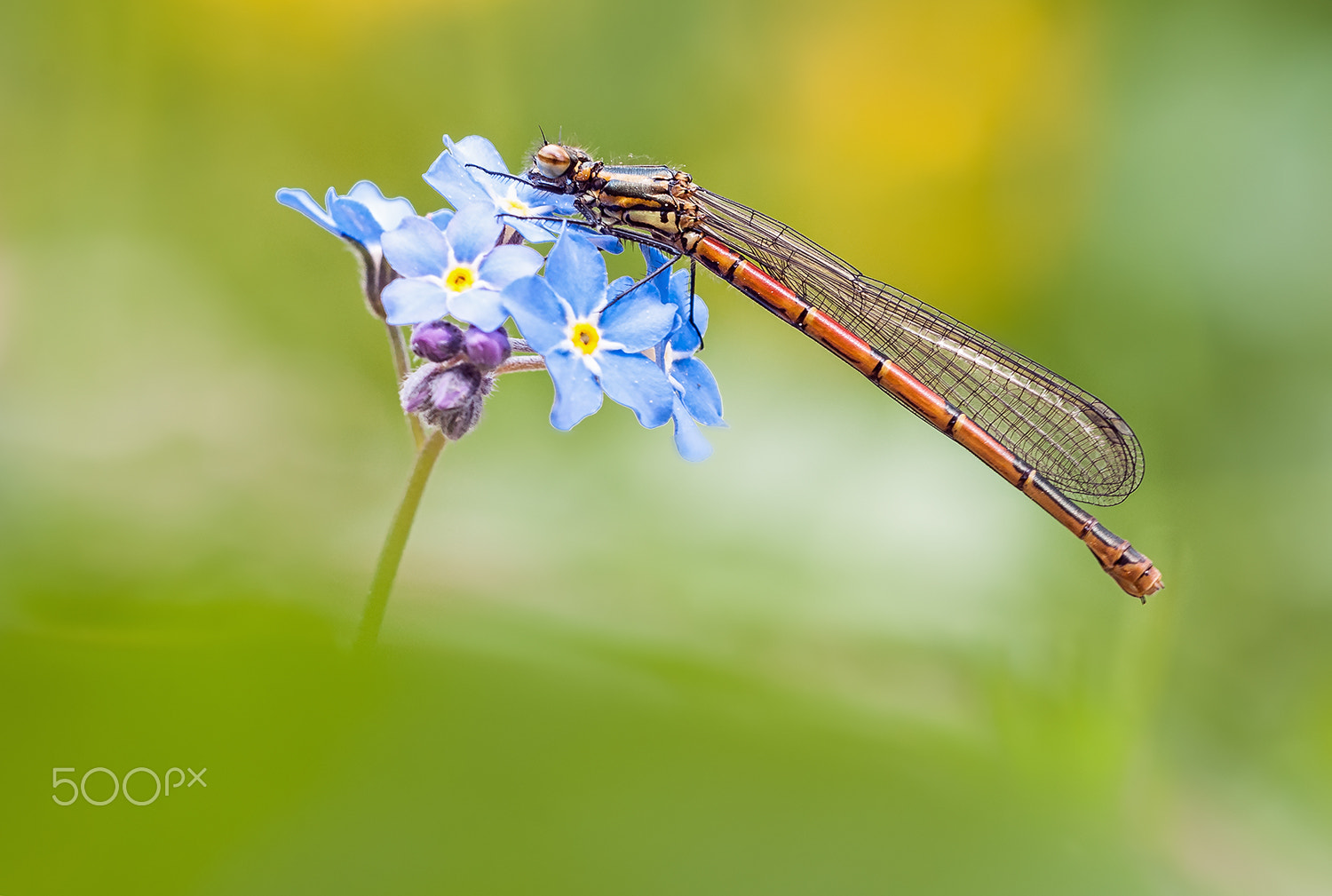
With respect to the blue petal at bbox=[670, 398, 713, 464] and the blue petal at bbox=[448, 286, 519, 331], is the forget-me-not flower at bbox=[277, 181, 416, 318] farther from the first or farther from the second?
the blue petal at bbox=[670, 398, 713, 464]

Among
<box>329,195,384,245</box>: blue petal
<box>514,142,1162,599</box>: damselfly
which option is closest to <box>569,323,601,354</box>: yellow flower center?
<box>329,195,384,245</box>: blue petal

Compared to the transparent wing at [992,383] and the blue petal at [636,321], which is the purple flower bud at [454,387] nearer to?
the blue petal at [636,321]

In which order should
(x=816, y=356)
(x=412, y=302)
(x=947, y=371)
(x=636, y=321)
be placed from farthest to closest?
(x=816, y=356) → (x=947, y=371) → (x=636, y=321) → (x=412, y=302)

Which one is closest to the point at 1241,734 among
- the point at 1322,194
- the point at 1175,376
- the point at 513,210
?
the point at 1175,376

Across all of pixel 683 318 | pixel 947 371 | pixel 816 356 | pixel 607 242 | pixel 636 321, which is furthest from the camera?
pixel 816 356

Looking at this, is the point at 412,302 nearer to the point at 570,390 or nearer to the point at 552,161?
the point at 570,390

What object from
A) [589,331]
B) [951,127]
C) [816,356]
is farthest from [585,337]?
[951,127]
